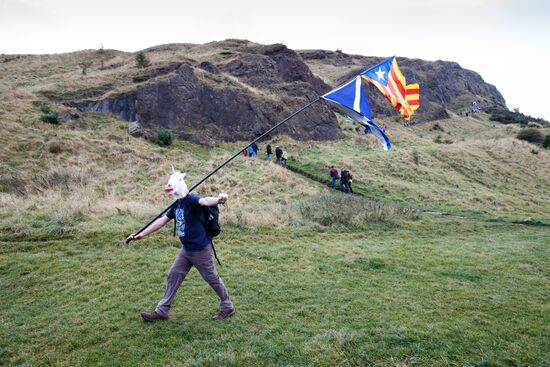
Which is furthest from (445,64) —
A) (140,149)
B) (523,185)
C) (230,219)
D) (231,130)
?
(230,219)

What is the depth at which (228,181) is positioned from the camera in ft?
71.2

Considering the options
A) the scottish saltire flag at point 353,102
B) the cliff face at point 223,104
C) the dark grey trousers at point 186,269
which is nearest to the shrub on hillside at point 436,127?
the cliff face at point 223,104

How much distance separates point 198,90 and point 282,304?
33.3 m

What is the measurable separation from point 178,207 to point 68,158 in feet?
62.1

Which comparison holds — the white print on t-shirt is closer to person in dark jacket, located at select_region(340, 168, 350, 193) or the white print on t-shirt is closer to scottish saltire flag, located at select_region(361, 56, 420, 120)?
scottish saltire flag, located at select_region(361, 56, 420, 120)

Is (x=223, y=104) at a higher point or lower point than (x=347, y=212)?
higher

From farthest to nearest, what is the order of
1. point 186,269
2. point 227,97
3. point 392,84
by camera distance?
point 227,97
point 392,84
point 186,269

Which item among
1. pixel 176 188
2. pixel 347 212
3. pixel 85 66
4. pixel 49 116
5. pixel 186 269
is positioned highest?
pixel 85 66

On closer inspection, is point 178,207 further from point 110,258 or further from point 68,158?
point 68,158

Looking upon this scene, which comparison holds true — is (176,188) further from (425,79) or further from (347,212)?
(425,79)

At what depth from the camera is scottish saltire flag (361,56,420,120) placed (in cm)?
1036

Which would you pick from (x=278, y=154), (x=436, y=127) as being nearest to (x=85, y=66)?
(x=278, y=154)

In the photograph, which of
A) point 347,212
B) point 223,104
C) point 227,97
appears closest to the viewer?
point 347,212

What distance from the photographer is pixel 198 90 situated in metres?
37.0
